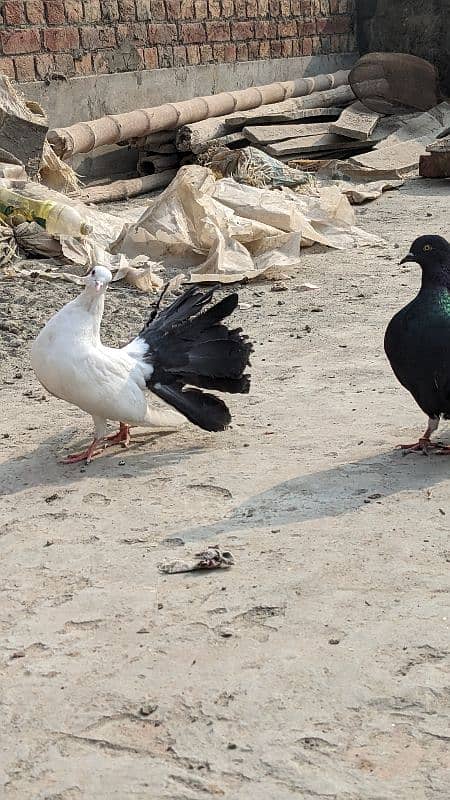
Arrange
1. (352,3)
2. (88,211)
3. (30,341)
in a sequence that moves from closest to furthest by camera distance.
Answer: (30,341) → (88,211) → (352,3)

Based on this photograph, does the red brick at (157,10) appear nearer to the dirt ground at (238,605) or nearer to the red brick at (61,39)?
the red brick at (61,39)

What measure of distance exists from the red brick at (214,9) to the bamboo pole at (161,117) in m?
0.85

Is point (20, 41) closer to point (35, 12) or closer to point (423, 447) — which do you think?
point (35, 12)

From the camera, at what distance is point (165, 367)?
15.4 ft

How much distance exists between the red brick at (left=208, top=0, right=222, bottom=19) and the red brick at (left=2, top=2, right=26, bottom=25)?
2.86 m

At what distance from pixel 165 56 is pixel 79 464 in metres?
7.98

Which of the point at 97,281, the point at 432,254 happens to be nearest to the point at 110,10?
the point at 97,281

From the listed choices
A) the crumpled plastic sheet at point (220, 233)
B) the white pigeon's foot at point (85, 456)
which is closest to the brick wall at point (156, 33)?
the crumpled plastic sheet at point (220, 233)

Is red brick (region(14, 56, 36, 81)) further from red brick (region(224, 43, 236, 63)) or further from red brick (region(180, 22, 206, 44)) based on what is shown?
red brick (region(224, 43, 236, 63))

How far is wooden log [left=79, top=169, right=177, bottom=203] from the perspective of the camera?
9844 millimetres

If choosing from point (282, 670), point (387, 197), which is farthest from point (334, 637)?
point (387, 197)

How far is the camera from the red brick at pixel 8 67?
9.69m

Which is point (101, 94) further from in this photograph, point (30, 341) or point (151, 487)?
point (151, 487)

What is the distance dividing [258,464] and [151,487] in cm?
47
